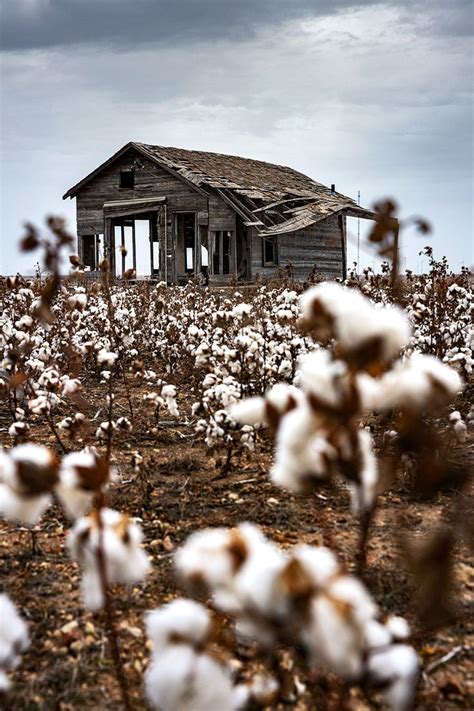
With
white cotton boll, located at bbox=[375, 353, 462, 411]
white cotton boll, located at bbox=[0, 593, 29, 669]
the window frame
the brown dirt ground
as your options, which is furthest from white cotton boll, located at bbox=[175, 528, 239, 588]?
the window frame

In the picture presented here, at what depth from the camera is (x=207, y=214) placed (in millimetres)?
25891

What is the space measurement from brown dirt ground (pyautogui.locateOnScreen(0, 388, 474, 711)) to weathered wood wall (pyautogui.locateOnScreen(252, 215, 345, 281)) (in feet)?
70.3

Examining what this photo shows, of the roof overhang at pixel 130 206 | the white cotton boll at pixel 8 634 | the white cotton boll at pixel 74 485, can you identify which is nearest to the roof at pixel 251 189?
the roof overhang at pixel 130 206

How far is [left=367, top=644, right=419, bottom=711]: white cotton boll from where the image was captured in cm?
149

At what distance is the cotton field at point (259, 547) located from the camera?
1.32m

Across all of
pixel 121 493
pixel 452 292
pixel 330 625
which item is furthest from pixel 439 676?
pixel 452 292

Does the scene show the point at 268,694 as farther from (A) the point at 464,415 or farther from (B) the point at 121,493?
(A) the point at 464,415

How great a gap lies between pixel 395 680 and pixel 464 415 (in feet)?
20.3

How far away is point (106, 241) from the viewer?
2875cm

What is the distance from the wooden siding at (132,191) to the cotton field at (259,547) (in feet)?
65.1

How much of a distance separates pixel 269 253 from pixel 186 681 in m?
28.3

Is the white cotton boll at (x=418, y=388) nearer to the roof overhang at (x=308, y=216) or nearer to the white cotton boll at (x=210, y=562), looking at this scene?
the white cotton boll at (x=210, y=562)

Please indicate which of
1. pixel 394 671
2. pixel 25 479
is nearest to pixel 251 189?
pixel 25 479

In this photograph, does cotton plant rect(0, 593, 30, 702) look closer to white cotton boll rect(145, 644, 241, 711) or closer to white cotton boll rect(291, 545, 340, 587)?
white cotton boll rect(145, 644, 241, 711)
